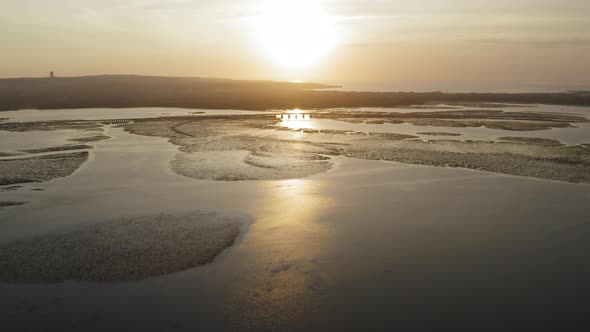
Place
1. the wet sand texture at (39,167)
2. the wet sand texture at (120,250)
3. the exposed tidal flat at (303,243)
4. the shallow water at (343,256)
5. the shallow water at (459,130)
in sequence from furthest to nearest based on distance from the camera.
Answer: the shallow water at (459,130) → the wet sand texture at (39,167) → the wet sand texture at (120,250) → the exposed tidal flat at (303,243) → the shallow water at (343,256)

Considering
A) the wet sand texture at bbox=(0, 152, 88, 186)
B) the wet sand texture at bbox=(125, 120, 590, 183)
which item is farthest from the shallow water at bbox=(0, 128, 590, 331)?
the wet sand texture at bbox=(125, 120, 590, 183)

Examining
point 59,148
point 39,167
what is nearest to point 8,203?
point 39,167

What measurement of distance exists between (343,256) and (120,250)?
6.91 m

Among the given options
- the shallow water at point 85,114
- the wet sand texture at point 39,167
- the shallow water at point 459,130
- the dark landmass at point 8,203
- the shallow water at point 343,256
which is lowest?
the shallow water at point 343,256

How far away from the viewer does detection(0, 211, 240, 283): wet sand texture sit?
1198 centimetres

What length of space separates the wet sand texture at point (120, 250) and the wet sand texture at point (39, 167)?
29.6ft

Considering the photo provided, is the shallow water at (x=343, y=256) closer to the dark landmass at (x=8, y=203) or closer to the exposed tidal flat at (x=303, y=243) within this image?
the exposed tidal flat at (x=303, y=243)

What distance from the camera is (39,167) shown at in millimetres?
24047

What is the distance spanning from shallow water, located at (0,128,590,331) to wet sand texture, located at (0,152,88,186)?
1.52m

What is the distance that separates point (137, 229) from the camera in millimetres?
15102

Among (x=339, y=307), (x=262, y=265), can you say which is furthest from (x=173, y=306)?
(x=339, y=307)

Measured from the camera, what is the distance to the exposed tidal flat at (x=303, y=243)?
33.6 ft

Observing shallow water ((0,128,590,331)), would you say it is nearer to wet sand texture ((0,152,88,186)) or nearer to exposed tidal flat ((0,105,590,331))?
exposed tidal flat ((0,105,590,331))

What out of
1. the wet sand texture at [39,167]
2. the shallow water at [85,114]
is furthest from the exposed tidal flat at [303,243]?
the shallow water at [85,114]
